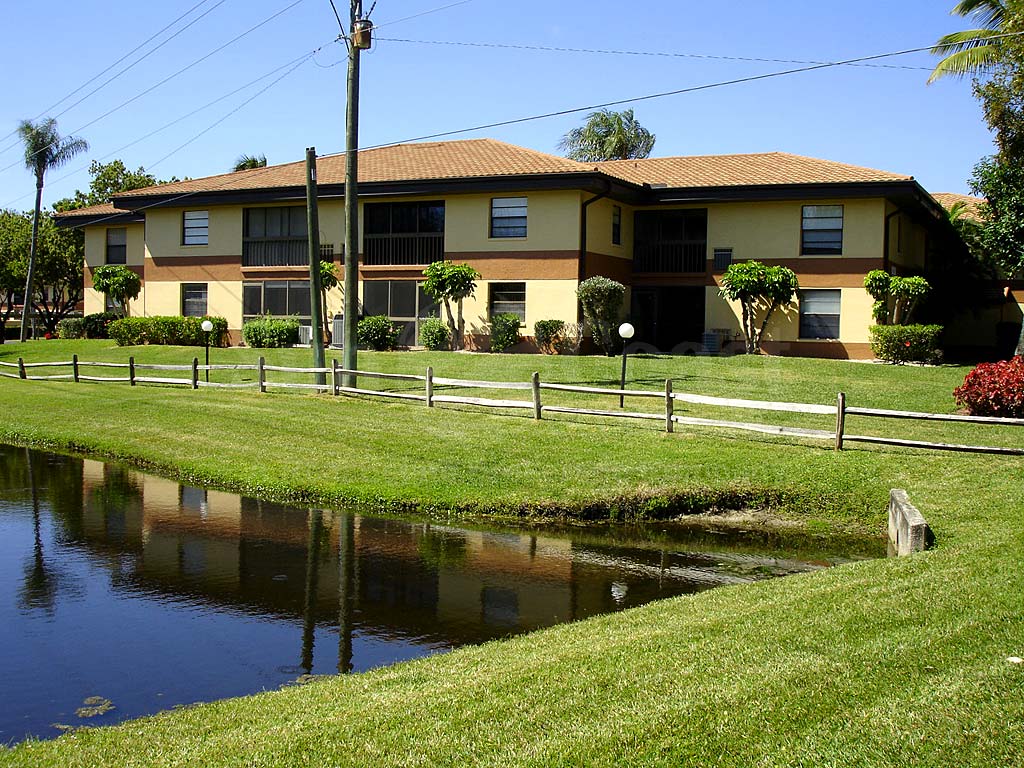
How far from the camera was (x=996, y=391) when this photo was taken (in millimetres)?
18203

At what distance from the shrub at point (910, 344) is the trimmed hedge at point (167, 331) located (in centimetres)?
2342

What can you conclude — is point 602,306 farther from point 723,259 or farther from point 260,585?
point 260,585

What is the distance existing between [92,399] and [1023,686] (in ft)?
76.4

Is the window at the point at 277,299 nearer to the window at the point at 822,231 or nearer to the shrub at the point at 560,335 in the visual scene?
the shrub at the point at 560,335

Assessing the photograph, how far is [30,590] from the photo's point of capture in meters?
10.4

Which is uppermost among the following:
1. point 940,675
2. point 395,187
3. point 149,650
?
point 395,187

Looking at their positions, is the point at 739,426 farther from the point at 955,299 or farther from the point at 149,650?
the point at 955,299

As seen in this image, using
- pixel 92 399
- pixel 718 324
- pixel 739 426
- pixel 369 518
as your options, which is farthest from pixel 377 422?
pixel 718 324

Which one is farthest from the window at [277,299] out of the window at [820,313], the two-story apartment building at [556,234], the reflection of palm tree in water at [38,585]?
the reflection of palm tree in water at [38,585]

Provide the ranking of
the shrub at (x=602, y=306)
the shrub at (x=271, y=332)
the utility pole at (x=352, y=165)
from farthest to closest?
the shrub at (x=271, y=332) → the shrub at (x=602, y=306) → the utility pole at (x=352, y=165)

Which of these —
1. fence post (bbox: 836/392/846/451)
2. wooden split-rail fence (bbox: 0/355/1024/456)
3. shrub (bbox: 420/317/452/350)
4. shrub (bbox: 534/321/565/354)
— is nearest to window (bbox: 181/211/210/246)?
wooden split-rail fence (bbox: 0/355/1024/456)

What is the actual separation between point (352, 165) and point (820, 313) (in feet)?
55.0

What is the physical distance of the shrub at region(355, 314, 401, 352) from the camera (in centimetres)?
3325

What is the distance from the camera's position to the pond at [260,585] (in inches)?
313
